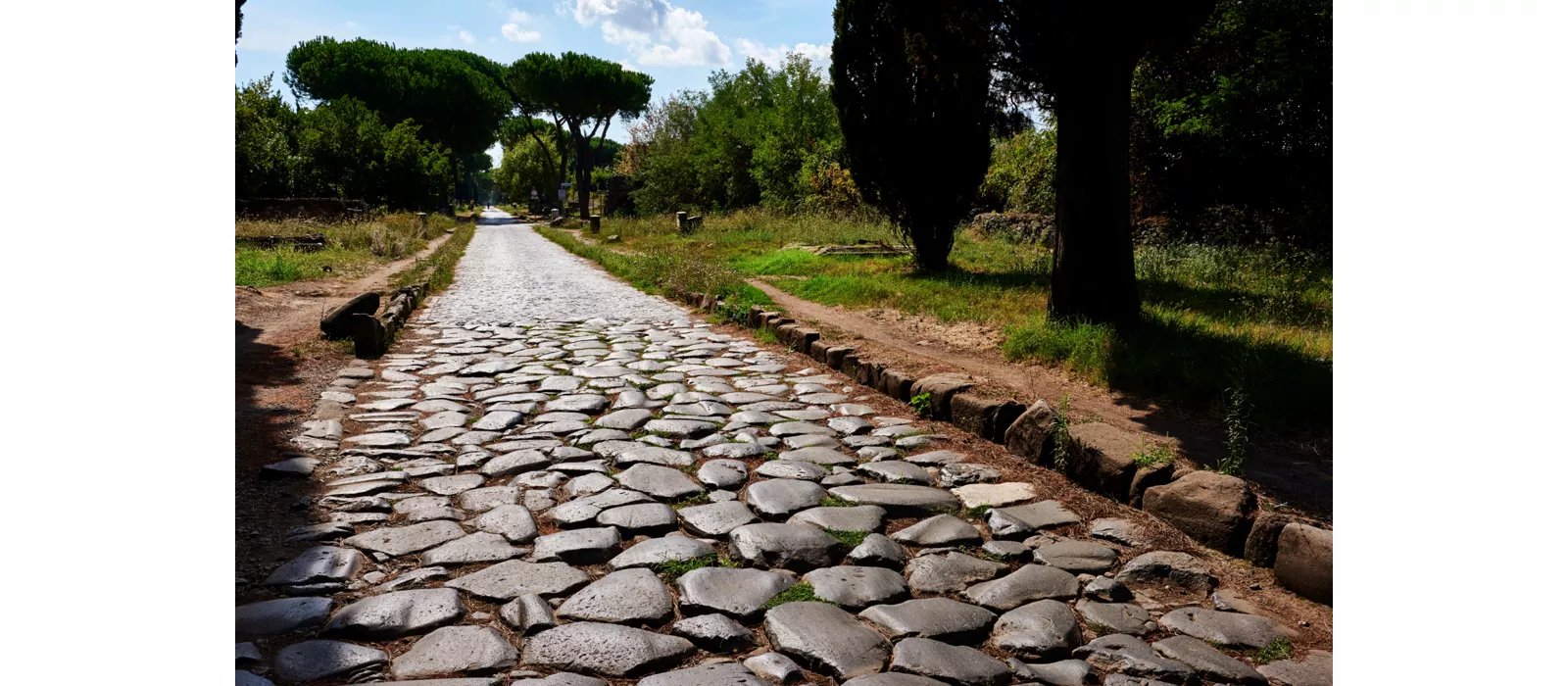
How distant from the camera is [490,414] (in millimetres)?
5281

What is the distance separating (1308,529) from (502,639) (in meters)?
2.58

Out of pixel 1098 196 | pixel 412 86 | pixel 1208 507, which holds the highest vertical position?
pixel 412 86

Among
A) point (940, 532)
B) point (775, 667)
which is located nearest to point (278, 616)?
point (775, 667)

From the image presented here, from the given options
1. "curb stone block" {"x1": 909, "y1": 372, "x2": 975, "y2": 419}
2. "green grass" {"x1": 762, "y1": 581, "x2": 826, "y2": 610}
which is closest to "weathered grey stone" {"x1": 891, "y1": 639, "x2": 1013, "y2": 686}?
"green grass" {"x1": 762, "y1": 581, "x2": 826, "y2": 610}

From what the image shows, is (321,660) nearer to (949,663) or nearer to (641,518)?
(641,518)

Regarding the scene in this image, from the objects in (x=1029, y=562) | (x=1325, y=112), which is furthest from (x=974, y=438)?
(x=1325, y=112)

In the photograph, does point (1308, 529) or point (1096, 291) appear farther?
point (1096, 291)

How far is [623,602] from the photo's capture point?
2.81 meters

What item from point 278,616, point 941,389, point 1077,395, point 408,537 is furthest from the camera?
point 1077,395

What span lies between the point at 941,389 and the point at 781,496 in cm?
181

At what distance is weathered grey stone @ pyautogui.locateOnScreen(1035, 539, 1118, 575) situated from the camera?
3.20 meters

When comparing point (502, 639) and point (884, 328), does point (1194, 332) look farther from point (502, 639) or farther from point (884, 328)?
point (502, 639)

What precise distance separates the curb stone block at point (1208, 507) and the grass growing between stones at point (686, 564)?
173 cm

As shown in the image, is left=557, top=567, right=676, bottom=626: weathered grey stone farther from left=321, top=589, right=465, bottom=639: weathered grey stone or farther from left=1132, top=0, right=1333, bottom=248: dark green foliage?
left=1132, top=0, right=1333, bottom=248: dark green foliage
